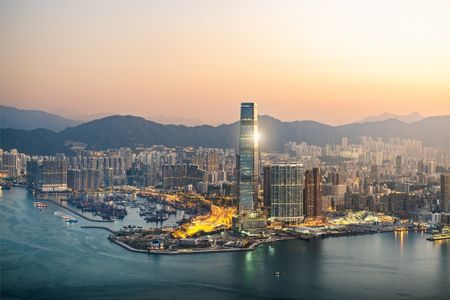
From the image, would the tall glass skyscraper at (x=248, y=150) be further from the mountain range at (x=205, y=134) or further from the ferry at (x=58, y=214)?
the mountain range at (x=205, y=134)

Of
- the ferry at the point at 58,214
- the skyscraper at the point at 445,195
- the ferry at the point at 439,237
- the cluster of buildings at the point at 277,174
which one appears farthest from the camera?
the skyscraper at the point at 445,195

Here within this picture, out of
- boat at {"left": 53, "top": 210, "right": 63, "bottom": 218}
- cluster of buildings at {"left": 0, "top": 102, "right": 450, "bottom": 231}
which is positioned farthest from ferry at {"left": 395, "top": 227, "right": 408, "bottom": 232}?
boat at {"left": 53, "top": 210, "right": 63, "bottom": 218}

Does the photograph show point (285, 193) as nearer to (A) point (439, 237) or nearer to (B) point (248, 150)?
(B) point (248, 150)

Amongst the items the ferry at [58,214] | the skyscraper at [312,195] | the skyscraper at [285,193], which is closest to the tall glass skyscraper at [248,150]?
the skyscraper at [285,193]

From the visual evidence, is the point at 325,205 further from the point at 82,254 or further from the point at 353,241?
the point at 82,254

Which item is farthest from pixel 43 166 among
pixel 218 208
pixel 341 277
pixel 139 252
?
pixel 341 277

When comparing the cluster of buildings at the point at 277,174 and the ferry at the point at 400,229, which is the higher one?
the cluster of buildings at the point at 277,174
